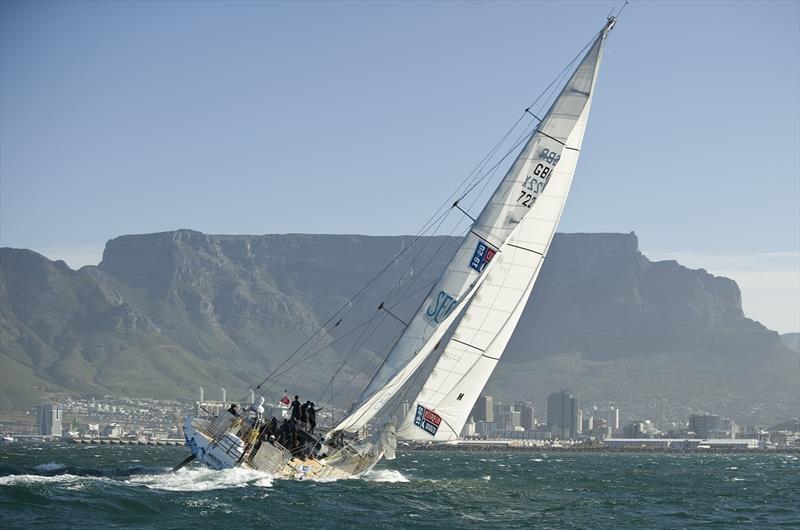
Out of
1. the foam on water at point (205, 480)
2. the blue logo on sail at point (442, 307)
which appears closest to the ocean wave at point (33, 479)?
the foam on water at point (205, 480)

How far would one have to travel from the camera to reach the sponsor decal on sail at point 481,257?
43031mm

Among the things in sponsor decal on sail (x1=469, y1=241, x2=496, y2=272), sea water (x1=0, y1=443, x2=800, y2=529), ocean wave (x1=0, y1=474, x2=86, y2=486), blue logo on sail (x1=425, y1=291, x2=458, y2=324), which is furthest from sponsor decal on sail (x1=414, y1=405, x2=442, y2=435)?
ocean wave (x1=0, y1=474, x2=86, y2=486)

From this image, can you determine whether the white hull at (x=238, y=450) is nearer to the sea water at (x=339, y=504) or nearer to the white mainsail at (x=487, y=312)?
the sea water at (x=339, y=504)

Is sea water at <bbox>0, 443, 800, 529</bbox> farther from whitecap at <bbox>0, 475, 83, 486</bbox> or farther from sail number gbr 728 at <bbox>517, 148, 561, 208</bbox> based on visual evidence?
sail number gbr 728 at <bbox>517, 148, 561, 208</bbox>

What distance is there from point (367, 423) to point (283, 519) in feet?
40.2

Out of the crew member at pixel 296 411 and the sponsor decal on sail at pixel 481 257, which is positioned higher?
the sponsor decal on sail at pixel 481 257

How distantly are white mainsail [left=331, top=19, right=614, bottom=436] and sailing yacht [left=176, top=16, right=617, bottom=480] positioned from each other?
0.03 meters

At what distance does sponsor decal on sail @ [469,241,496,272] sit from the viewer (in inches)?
1694

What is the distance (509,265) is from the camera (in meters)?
44.7

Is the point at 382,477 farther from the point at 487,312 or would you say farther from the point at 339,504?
the point at 339,504

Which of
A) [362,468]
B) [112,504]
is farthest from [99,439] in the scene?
[112,504]

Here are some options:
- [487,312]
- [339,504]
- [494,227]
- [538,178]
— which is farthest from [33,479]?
[538,178]

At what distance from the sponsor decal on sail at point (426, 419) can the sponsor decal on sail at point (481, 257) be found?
524cm

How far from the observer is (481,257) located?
43.1m
